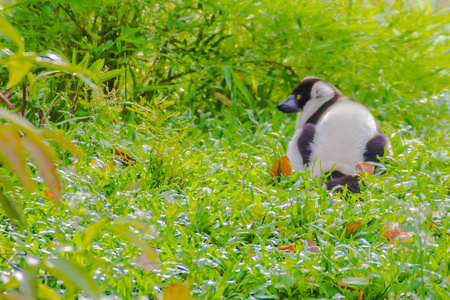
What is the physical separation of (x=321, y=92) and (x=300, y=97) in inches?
5.7

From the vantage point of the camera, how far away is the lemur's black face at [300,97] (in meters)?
3.16

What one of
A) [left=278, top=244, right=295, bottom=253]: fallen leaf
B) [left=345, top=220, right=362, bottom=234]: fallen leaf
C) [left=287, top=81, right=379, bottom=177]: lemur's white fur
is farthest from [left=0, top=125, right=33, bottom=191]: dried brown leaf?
[left=287, top=81, right=379, bottom=177]: lemur's white fur

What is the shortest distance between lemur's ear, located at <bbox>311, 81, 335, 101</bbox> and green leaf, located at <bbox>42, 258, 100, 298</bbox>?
2478 mm

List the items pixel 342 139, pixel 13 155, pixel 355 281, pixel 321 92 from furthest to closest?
pixel 321 92 < pixel 342 139 < pixel 355 281 < pixel 13 155

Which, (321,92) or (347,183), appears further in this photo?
(321,92)

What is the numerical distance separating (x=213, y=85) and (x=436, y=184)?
211 cm

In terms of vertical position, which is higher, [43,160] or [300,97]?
[43,160]

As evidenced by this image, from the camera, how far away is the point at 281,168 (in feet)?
9.44

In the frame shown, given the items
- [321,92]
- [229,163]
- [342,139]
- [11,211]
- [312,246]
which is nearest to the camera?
[11,211]

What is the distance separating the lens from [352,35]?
4.16 metres

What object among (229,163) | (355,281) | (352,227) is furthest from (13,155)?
(229,163)

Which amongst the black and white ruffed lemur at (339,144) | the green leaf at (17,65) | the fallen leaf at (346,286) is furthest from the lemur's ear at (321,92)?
the green leaf at (17,65)

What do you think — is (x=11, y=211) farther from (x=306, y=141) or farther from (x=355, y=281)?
(x=306, y=141)

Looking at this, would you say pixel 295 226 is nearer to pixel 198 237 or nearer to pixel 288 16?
pixel 198 237
